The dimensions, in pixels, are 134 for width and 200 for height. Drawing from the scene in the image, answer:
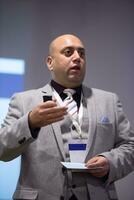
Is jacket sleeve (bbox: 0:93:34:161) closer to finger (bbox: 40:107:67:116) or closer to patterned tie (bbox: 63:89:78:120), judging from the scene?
finger (bbox: 40:107:67:116)

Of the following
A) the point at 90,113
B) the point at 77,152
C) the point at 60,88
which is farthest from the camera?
the point at 60,88

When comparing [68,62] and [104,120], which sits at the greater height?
[68,62]

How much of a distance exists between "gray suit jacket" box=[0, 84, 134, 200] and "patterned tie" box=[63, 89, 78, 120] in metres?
0.07

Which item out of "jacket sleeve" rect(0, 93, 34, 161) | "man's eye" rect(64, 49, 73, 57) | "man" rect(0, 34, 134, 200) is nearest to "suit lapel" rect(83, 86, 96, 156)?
"man" rect(0, 34, 134, 200)

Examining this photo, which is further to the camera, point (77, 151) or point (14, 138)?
point (77, 151)

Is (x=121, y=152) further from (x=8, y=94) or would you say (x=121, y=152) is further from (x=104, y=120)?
(x=8, y=94)

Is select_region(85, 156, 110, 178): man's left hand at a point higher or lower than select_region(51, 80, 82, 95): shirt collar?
lower

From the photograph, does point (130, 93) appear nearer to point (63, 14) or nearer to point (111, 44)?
point (111, 44)

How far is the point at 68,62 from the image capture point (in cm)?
180

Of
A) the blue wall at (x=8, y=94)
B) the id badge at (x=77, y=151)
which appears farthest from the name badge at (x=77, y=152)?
the blue wall at (x=8, y=94)

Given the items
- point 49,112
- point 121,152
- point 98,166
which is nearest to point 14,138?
point 49,112

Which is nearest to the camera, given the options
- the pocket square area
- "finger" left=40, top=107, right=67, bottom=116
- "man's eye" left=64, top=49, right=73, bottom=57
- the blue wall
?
"finger" left=40, top=107, right=67, bottom=116

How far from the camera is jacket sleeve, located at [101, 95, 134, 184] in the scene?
1619 mm

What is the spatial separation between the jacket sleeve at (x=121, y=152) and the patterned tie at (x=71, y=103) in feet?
0.72
